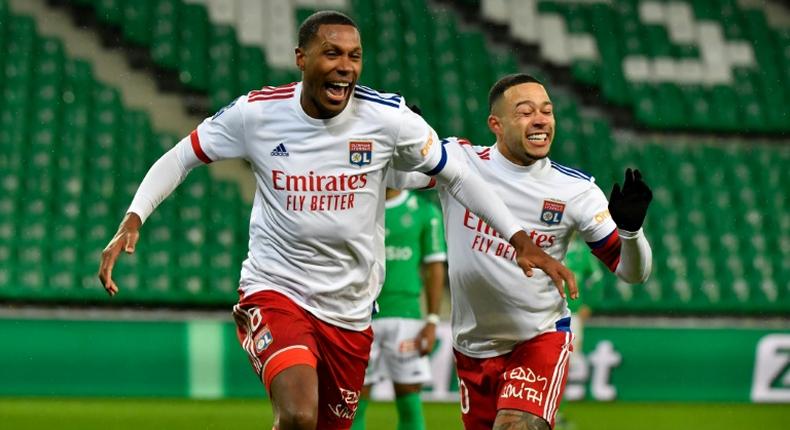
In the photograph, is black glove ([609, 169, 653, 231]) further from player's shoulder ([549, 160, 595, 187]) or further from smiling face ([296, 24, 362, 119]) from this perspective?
smiling face ([296, 24, 362, 119])

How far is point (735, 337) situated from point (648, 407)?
3.82 ft

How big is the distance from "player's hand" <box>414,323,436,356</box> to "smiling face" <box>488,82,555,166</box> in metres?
2.51

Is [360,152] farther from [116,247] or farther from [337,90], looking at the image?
[116,247]

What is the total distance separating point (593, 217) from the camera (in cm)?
559

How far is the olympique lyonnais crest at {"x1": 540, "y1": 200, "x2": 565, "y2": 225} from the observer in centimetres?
561

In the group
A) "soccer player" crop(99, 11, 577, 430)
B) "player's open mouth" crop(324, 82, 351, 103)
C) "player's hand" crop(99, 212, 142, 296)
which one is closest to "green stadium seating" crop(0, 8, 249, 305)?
"soccer player" crop(99, 11, 577, 430)

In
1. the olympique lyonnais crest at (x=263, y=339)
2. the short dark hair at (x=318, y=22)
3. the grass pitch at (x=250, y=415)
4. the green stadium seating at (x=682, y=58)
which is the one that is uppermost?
the green stadium seating at (x=682, y=58)

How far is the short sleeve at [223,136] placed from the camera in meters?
5.29

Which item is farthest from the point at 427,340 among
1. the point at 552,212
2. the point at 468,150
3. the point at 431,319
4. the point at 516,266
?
the point at 552,212

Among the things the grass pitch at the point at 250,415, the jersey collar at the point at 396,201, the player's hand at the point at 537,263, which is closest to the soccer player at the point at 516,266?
the player's hand at the point at 537,263

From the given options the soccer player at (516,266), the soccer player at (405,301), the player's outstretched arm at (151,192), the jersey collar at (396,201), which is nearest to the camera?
the player's outstretched arm at (151,192)

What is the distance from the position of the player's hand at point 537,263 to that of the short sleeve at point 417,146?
499 millimetres

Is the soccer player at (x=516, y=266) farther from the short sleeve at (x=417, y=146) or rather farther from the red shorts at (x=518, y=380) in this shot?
the short sleeve at (x=417, y=146)

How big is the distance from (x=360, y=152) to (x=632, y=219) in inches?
46.2
